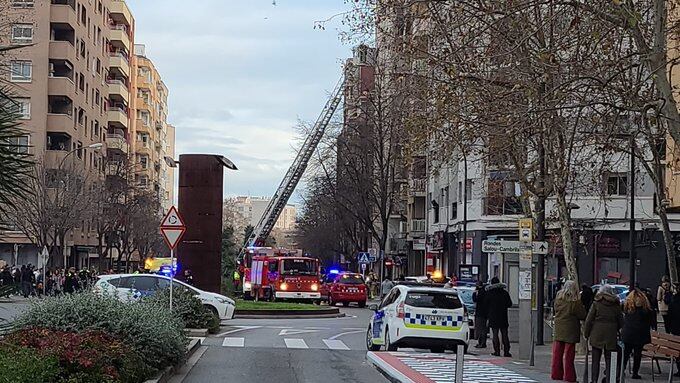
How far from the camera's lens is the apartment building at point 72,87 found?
224 ft

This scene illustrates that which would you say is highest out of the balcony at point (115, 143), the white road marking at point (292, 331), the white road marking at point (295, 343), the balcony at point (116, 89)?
the balcony at point (116, 89)

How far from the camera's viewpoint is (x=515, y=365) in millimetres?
21250

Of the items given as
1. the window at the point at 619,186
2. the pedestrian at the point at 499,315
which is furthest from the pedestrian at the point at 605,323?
the window at the point at 619,186

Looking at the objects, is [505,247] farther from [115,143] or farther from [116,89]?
[116,89]

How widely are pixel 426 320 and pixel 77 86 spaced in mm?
58045

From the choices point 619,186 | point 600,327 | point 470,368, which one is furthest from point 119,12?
point 600,327

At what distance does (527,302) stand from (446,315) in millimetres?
1672

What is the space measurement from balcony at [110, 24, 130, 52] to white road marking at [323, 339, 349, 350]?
68.2 m

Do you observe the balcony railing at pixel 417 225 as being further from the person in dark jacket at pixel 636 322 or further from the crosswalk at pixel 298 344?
the person in dark jacket at pixel 636 322

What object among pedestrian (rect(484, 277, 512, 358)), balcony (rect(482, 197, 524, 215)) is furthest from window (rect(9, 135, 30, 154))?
balcony (rect(482, 197, 524, 215))

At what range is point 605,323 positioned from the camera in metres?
15.9

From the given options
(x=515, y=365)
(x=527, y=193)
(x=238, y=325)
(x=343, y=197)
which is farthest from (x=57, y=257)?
(x=515, y=365)

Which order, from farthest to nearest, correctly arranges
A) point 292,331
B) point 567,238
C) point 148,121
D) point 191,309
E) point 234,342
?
point 148,121 → point 292,331 → point 191,309 → point 234,342 → point 567,238

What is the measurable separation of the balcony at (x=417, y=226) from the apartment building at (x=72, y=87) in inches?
928
